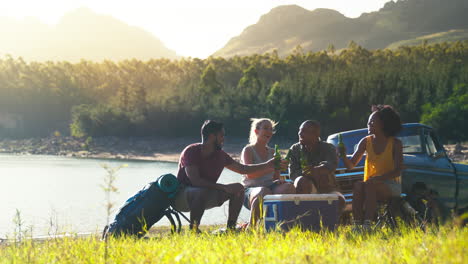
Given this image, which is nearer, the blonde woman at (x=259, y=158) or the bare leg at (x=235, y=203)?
the bare leg at (x=235, y=203)

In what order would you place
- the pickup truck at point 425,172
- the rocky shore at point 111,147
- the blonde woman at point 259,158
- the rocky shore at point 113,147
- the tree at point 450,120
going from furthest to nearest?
1. the rocky shore at point 111,147
2. the rocky shore at point 113,147
3. the tree at point 450,120
4. the pickup truck at point 425,172
5. the blonde woman at point 259,158

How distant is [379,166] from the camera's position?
21.3ft

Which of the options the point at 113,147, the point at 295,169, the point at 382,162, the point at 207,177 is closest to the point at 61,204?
the point at 207,177

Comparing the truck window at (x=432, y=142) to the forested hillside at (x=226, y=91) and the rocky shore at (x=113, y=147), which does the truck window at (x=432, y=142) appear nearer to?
the rocky shore at (x=113, y=147)

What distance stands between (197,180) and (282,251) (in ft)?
8.90

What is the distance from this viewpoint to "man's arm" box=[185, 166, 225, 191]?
6789mm

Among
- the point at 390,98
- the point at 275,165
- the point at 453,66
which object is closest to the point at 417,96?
the point at 390,98

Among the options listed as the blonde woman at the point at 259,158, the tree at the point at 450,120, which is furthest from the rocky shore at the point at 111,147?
the blonde woman at the point at 259,158

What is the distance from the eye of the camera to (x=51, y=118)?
101m

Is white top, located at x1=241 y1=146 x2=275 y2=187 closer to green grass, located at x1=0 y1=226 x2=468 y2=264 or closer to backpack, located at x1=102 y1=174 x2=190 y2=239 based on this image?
backpack, located at x1=102 y1=174 x2=190 y2=239

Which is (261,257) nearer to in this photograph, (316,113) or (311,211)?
(311,211)

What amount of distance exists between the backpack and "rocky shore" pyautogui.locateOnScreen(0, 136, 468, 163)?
59442 millimetres

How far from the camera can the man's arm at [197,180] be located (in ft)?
22.3

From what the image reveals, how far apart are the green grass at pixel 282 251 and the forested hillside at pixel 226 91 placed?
65206 mm
